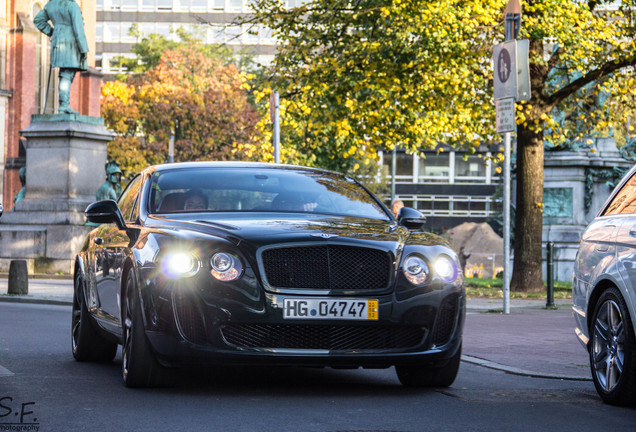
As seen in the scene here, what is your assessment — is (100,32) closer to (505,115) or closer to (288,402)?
(505,115)

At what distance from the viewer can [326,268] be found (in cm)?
720

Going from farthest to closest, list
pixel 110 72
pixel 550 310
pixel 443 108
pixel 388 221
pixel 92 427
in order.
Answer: pixel 110 72, pixel 443 108, pixel 550 310, pixel 388 221, pixel 92 427

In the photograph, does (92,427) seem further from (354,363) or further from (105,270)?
(105,270)

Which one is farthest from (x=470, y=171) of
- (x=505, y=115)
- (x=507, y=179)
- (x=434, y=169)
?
(x=505, y=115)

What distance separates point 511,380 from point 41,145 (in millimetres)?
18781

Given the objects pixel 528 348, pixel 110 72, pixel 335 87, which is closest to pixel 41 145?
pixel 335 87

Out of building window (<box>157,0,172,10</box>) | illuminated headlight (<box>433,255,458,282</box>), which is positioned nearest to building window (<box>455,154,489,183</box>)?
building window (<box>157,0,172,10</box>)

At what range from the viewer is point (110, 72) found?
89.7m

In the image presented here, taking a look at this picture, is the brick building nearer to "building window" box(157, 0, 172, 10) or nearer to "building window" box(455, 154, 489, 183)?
"building window" box(157, 0, 172, 10)

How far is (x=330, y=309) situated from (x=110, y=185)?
18.3m

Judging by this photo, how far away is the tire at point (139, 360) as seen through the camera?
23.9ft

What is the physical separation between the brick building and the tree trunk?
31112 millimetres

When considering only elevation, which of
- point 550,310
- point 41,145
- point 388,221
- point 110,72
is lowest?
point 550,310

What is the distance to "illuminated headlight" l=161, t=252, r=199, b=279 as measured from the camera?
23.3 feet
